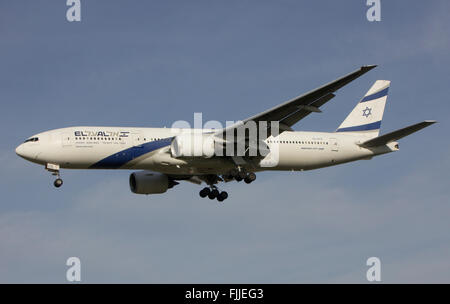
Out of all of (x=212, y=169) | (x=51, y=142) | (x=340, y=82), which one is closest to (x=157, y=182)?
(x=212, y=169)

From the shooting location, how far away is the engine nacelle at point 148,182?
2000 inches

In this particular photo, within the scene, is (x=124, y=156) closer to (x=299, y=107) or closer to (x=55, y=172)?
(x=55, y=172)

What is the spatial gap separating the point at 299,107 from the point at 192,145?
724 centimetres

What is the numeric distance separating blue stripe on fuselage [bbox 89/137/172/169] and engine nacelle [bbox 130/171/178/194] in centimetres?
595

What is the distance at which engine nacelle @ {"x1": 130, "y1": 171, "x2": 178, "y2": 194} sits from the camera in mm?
50812

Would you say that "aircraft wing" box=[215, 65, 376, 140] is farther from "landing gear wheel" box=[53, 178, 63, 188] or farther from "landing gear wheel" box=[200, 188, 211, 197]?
"landing gear wheel" box=[53, 178, 63, 188]

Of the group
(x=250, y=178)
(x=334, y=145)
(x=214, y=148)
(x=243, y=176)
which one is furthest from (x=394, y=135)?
(x=214, y=148)

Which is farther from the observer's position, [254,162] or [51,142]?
[254,162]

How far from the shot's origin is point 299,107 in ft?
135

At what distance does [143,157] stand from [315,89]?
1252 cm

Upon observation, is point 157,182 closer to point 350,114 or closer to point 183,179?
point 183,179

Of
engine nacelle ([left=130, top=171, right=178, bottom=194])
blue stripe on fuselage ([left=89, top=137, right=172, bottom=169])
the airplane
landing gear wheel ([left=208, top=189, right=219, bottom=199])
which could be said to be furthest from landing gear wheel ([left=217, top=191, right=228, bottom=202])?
blue stripe on fuselage ([left=89, top=137, right=172, bottom=169])

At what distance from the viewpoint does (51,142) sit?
4428 cm
